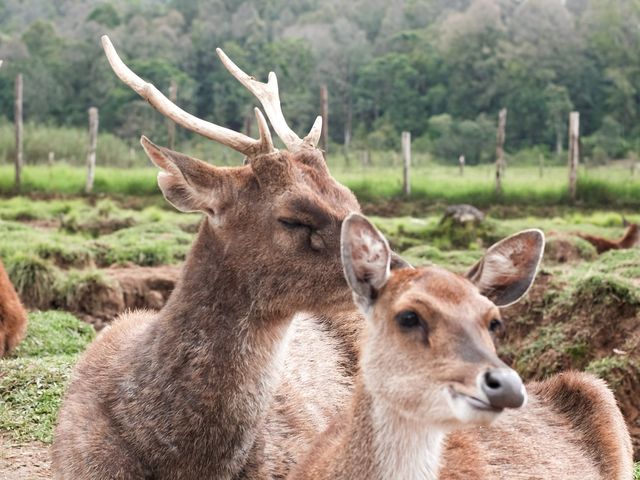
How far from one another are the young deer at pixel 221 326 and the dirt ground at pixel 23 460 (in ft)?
4.65

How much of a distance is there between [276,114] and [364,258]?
5.46 feet

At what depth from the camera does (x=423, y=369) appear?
148 inches

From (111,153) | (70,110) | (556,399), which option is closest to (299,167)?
(556,399)

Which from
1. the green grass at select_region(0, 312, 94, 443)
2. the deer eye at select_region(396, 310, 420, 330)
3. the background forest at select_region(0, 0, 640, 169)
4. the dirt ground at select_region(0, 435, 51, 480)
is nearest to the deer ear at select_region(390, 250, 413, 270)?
the deer eye at select_region(396, 310, 420, 330)

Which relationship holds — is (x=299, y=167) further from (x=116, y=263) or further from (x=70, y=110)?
(x=70, y=110)

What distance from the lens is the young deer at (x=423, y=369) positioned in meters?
3.59

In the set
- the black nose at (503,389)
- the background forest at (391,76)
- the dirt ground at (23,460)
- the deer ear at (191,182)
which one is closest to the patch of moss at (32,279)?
the dirt ground at (23,460)

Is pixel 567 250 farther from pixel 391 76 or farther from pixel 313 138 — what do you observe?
pixel 391 76

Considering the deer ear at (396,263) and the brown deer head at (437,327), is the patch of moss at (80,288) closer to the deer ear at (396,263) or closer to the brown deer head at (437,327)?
the deer ear at (396,263)

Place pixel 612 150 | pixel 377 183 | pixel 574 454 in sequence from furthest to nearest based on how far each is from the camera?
1. pixel 612 150
2. pixel 377 183
3. pixel 574 454

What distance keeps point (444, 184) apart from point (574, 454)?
22773 mm

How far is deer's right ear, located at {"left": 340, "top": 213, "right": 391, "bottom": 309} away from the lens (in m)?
4.01

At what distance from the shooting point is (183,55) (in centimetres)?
6081

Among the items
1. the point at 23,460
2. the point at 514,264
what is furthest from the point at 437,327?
the point at 23,460
